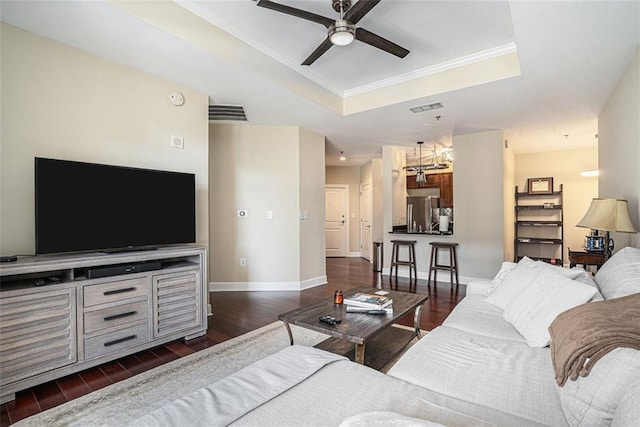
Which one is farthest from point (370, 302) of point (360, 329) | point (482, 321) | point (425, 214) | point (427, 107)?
point (425, 214)

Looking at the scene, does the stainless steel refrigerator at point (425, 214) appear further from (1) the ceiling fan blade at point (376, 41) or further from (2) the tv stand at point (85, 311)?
(2) the tv stand at point (85, 311)

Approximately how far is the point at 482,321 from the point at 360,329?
0.81 m

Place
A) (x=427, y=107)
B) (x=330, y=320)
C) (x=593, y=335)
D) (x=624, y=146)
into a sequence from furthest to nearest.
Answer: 1. (x=427, y=107)
2. (x=624, y=146)
3. (x=330, y=320)
4. (x=593, y=335)

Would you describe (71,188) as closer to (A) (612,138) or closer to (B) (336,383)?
(B) (336,383)

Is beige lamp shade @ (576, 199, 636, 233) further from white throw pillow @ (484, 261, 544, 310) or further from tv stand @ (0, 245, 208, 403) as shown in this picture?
tv stand @ (0, 245, 208, 403)

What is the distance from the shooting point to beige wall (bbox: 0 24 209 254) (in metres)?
2.22

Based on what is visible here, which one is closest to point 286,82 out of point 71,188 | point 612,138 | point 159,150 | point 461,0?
point 159,150

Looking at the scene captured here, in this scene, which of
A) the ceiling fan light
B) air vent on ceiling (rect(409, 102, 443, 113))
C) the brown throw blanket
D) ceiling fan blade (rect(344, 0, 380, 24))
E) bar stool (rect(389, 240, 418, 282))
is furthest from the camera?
bar stool (rect(389, 240, 418, 282))

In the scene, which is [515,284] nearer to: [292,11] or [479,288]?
[479,288]

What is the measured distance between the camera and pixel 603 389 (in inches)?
37.4

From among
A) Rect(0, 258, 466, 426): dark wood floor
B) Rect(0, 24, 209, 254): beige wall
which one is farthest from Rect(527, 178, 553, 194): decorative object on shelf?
Rect(0, 24, 209, 254): beige wall

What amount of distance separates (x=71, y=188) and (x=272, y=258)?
284cm

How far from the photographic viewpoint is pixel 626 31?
222 cm

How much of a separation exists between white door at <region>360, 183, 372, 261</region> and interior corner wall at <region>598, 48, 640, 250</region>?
4889 millimetres
